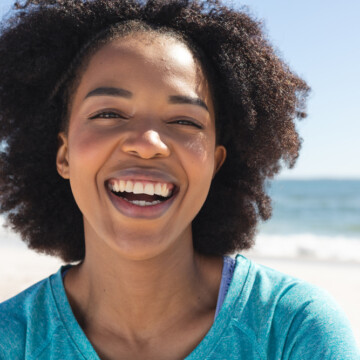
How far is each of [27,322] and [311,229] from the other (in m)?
16.7

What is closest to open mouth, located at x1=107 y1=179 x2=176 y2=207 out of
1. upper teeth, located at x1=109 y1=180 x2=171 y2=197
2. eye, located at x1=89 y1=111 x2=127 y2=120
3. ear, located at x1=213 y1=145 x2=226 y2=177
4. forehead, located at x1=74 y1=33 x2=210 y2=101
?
upper teeth, located at x1=109 y1=180 x2=171 y2=197

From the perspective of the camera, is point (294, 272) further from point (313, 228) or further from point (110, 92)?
point (313, 228)

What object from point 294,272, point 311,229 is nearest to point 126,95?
point 294,272

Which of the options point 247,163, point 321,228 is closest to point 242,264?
point 247,163

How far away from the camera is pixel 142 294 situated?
2.33m

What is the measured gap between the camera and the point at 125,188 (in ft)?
6.84

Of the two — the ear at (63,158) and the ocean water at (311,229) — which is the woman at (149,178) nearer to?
the ear at (63,158)

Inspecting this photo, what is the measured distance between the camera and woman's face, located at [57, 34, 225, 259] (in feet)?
6.83

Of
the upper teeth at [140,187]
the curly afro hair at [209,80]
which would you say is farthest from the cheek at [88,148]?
the curly afro hair at [209,80]

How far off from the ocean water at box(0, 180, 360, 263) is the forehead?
34.8 inches

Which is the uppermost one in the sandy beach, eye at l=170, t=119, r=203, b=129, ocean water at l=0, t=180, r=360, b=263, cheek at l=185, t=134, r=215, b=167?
ocean water at l=0, t=180, r=360, b=263

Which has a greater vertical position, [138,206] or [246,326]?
[138,206]

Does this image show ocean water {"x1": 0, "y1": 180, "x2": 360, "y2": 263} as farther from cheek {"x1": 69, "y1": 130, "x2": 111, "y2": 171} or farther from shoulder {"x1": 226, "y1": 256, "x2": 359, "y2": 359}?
cheek {"x1": 69, "y1": 130, "x2": 111, "y2": 171}

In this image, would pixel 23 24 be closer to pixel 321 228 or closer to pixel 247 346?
pixel 247 346
